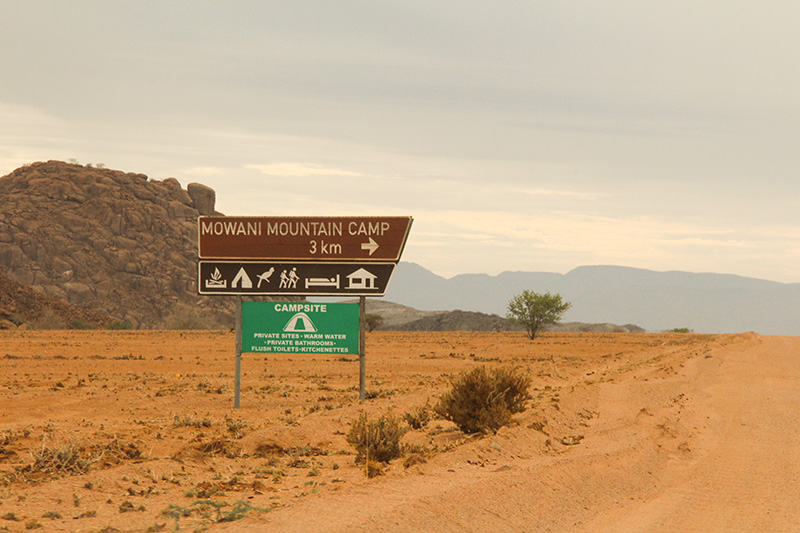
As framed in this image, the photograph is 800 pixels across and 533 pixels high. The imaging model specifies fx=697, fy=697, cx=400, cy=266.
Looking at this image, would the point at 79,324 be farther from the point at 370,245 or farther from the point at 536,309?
the point at 370,245

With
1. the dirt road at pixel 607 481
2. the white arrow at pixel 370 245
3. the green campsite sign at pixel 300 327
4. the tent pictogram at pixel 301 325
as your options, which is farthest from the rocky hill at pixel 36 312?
the dirt road at pixel 607 481

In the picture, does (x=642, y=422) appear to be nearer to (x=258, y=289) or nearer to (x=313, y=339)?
(x=313, y=339)

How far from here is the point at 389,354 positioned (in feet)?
126

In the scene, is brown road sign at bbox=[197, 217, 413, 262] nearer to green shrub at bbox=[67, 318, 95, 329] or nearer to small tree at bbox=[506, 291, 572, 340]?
Result: small tree at bbox=[506, 291, 572, 340]

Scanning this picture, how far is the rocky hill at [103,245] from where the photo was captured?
85188 millimetres

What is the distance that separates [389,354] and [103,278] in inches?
2412

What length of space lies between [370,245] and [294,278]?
211cm

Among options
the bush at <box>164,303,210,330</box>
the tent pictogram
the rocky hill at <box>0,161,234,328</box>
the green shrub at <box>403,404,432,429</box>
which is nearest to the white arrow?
the tent pictogram

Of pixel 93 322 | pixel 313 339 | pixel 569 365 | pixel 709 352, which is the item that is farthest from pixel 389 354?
pixel 93 322

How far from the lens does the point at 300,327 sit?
696 inches

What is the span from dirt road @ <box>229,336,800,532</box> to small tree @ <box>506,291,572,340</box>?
43.5 m

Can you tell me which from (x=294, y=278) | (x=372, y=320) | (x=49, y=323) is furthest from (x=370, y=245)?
(x=49, y=323)

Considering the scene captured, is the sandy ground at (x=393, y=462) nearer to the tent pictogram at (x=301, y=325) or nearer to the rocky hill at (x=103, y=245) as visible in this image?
the tent pictogram at (x=301, y=325)

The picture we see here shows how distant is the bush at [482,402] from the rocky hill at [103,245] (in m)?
66.6
